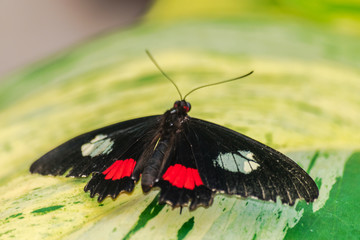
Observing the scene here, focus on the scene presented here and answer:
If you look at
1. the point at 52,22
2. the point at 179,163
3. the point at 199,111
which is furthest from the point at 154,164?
the point at 52,22

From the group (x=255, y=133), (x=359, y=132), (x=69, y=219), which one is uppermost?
(x=69, y=219)

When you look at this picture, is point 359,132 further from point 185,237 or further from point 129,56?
point 129,56

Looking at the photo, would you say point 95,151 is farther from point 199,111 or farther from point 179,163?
point 199,111

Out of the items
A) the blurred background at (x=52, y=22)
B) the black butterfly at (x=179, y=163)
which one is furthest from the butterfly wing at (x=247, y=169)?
the blurred background at (x=52, y=22)

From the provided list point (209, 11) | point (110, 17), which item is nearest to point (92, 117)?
point (209, 11)

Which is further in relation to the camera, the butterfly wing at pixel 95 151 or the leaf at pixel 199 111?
the butterfly wing at pixel 95 151

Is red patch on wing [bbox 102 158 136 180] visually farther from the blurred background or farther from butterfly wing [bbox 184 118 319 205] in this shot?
the blurred background

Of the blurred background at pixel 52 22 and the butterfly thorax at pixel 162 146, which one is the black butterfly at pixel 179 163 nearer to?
the butterfly thorax at pixel 162 146
